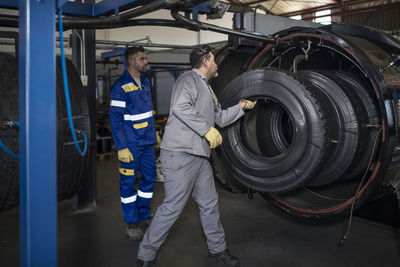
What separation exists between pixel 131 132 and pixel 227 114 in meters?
0.96

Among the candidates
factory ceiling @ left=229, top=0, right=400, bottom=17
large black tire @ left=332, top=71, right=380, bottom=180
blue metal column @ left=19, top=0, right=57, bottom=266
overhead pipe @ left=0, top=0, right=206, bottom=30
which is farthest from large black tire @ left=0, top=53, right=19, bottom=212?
factory ceiling @ left=229, top=0, right=400, bottom=17

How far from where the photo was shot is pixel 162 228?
2.65 meters

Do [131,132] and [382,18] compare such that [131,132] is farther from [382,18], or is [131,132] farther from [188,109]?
[382,18]

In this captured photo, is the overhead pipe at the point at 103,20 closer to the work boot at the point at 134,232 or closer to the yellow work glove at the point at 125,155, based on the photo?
the yellow work glove at the point at 125,155

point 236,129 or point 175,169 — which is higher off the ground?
point 236,129

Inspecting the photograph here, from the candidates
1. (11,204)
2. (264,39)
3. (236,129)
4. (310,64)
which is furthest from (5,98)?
(310,64)

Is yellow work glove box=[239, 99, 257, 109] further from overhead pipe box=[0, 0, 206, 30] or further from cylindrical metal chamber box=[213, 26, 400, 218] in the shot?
overhead pipe box=[0, 0, 206, 30]

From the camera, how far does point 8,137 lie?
2676 millimetres

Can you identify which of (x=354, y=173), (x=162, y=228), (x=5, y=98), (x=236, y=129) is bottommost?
(x=162, y=228)

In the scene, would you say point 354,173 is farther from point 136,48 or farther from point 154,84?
point 154,84

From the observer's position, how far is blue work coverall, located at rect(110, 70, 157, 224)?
333 cm

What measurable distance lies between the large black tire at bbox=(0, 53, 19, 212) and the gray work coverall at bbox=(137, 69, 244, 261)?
39.0 inches

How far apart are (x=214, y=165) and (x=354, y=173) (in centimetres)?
113

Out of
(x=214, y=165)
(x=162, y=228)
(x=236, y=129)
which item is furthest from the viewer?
(x=214, y=165)
